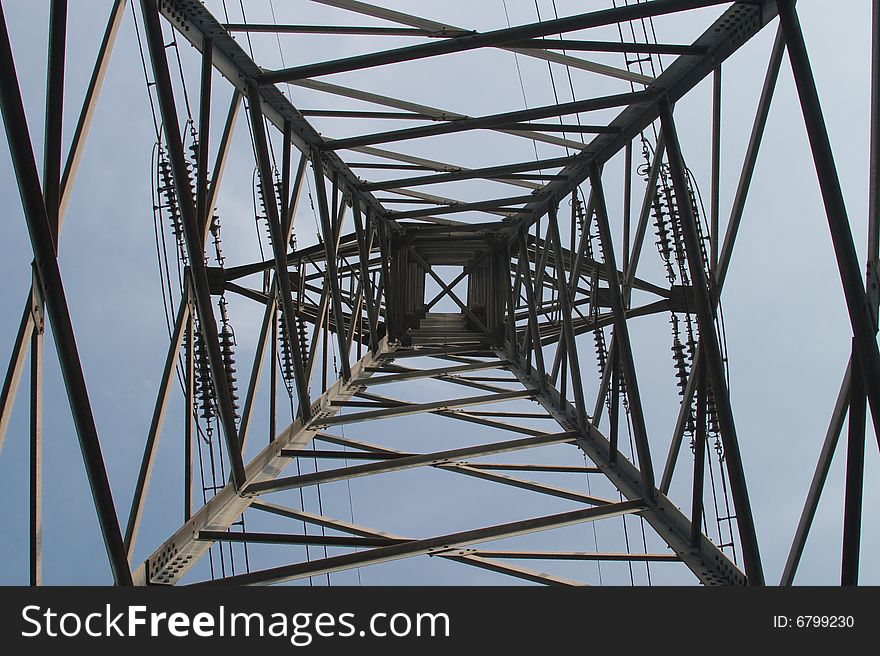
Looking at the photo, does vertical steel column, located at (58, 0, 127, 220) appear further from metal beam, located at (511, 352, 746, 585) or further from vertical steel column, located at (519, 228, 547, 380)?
vertical steel column, located at (519, 228, 547, 380)

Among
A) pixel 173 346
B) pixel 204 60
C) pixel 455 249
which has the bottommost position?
pixel 173 346

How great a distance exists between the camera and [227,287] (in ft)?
39.3

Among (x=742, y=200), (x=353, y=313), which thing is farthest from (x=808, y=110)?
(x=353, y=313)

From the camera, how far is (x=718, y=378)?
26.4ft

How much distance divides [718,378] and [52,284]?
236 inches

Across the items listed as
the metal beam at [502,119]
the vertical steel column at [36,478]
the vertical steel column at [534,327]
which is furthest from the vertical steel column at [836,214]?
the vertical steel column at [534,327]

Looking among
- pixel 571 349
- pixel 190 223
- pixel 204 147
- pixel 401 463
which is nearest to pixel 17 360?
pixel 190 223

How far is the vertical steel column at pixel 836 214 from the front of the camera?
6504 mm

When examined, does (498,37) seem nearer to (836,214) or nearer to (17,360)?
(836,214)

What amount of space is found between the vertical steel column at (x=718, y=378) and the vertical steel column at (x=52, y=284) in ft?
18.0

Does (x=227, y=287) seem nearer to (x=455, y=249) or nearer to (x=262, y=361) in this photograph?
(x=262, y=361)

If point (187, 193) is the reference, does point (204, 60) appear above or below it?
above

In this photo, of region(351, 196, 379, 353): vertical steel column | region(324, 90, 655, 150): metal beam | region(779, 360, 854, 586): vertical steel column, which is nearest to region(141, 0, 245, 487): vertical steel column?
region(324, 90, 655, 150): metal beam

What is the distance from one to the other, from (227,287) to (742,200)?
7.26 meters
